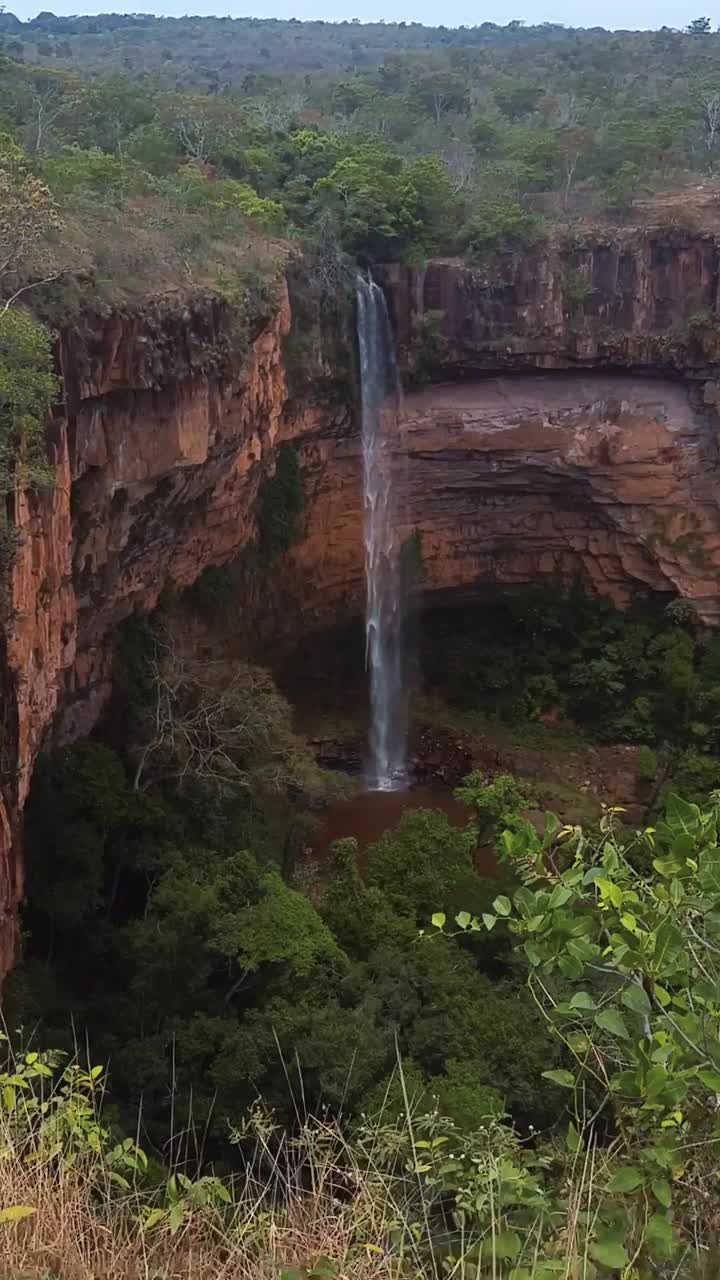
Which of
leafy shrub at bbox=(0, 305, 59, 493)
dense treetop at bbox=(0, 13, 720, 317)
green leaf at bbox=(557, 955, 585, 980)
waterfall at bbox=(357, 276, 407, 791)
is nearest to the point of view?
green leaf at bbox=(557, 955, 585, 980)

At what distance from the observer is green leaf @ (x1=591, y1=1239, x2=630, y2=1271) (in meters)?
2.45

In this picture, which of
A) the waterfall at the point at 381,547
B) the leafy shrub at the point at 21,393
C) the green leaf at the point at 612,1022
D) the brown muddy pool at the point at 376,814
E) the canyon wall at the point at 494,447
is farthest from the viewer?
the waterfall at the point at 381,547

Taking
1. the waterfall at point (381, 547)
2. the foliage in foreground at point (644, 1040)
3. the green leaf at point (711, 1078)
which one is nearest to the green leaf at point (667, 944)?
the foliage in foreground at point (644, 1040)

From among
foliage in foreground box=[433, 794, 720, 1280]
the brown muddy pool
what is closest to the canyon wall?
the brown muddy pool

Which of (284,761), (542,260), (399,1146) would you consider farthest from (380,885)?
(542,260)

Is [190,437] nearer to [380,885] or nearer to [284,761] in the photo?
[284,761]

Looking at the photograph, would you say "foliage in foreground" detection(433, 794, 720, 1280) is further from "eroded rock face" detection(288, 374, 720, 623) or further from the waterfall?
"eroded rock face" detection(288, 374, 720, 623)

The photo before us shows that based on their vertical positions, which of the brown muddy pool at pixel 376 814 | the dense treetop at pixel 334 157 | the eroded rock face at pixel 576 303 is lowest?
the brown muddy pool at pixel 376 814

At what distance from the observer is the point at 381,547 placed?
1858 centimetres

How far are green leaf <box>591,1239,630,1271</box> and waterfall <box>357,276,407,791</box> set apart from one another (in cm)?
1483

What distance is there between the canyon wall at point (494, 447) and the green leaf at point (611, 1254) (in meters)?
10.0

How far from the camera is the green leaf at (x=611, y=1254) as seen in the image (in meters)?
2.45

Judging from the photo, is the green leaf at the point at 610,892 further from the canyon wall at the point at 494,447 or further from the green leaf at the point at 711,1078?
the canyon wall at the point at 494,447

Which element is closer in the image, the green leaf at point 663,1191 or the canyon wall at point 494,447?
the green leaf at point 663,1191
